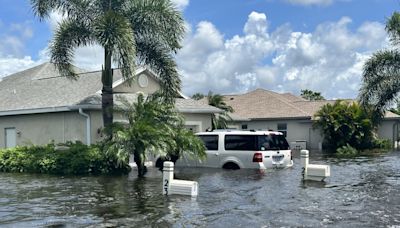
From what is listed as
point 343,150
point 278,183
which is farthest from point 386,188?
point 343,150

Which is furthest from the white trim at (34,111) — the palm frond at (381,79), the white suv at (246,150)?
the palm frond at (381,79)

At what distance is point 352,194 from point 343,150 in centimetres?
2116

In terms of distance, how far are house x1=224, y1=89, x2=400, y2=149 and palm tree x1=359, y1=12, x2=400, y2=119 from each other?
15.4m

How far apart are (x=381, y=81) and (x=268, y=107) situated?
20.1 meters

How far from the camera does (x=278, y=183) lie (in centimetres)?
1617

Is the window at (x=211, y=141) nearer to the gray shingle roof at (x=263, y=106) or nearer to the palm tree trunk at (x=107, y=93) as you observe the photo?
the palm tree trunk at (x=107, y=93)

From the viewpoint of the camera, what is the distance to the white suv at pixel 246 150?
62.6 feet

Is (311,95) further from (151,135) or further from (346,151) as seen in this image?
(151,135)

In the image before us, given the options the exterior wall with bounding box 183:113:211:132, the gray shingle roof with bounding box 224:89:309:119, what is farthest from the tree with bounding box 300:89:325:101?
the exterior wall with bounding box 183:113:211:132

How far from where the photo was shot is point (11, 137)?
85.3 feet

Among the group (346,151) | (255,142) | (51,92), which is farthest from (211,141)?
(346,151)

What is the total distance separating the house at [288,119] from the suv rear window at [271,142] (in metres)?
18.9

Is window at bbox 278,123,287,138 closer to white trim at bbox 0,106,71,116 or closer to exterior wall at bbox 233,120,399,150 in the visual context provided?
exterior wall at bbox 233,120,399,150

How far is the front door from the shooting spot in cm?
2566
